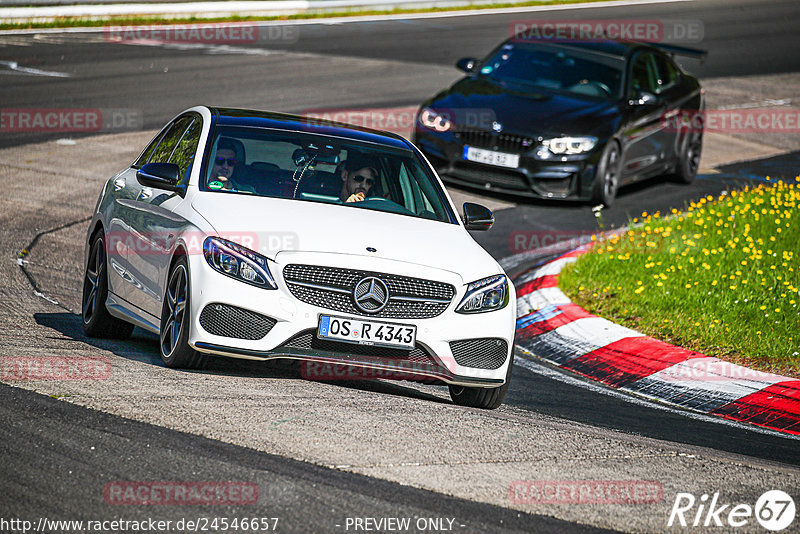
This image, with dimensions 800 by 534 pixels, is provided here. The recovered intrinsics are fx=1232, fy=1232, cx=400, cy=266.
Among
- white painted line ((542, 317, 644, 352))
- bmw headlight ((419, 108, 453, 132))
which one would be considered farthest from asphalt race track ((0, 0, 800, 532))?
bmw headlight ((419, 108, 453, 132))

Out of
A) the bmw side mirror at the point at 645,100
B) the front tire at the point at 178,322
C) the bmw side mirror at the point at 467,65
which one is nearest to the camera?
the front tire at the point at 178,322

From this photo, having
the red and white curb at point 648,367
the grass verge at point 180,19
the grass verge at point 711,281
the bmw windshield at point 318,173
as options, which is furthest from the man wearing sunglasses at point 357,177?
the grass verge at point 180,19

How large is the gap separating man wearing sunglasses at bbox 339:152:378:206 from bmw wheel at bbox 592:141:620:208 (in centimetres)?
624

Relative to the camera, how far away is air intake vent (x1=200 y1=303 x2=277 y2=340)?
6.48m

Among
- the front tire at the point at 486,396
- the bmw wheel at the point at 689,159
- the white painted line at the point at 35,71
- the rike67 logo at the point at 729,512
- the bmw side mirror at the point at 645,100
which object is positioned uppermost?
the rike67 logo at the point at 729,512

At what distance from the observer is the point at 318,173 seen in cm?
776

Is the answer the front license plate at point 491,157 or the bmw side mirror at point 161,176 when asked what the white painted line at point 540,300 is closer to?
the front license plate at point 491,157

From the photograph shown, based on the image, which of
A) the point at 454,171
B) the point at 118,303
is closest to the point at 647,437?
the point at 118,303

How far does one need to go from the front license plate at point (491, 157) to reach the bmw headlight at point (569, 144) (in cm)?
38

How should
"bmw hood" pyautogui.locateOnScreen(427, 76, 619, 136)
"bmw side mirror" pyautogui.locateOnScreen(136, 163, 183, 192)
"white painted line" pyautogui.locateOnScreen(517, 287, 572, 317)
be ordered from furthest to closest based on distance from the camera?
"bmw hood" pyautogui.locateOnScreen(427, 76, 619, 136) < "white painted line" pyautogui.locateOnScreen(517, 287, 572, 317) < "bmw side mirror" pyautogui.locateOnScreen(136, 163, 183, 192)

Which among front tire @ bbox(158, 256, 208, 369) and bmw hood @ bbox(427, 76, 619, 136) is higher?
front tire @ bbox(158, 256, 208, 369)

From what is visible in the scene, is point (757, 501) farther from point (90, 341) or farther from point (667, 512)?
point (90, 341)

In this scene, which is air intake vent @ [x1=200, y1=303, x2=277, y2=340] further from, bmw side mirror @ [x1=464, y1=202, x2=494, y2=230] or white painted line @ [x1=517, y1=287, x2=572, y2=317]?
white painted line @ [x1=517, y1=287, x2=572, y2=317]

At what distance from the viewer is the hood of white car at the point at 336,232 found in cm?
669
